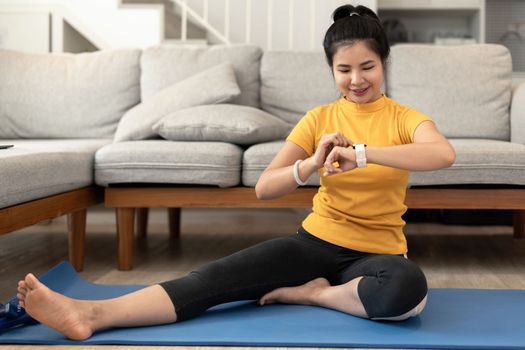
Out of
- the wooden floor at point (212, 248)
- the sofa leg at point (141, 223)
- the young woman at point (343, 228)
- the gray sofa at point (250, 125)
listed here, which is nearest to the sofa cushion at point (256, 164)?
the gray sofa at point (250, 125)

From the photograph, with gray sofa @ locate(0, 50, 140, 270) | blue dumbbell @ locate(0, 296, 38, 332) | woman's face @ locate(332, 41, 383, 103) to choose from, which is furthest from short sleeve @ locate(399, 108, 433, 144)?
gray sofa @ locate(0, 50, 140, 270)

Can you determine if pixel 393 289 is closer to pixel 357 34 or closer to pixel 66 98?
pixel 357 34

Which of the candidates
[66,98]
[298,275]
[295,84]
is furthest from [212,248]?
[298,275]

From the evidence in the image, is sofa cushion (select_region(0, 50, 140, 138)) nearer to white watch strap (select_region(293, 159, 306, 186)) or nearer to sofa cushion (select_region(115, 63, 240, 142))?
sofa cushion (select_region(115, 63, 240, 142))

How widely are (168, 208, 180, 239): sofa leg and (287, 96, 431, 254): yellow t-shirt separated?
5.37 feet

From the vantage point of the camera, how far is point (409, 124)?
177cm

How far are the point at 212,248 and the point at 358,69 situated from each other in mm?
1548

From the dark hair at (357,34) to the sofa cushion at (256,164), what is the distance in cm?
79

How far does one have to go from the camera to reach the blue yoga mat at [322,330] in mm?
1574

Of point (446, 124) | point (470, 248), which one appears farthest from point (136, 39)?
point (470, 248)

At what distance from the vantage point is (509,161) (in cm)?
247

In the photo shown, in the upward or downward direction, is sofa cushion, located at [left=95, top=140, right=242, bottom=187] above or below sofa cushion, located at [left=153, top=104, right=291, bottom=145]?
below

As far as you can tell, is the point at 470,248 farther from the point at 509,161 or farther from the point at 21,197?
the point at 21,197

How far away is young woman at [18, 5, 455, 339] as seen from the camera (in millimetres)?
1633
